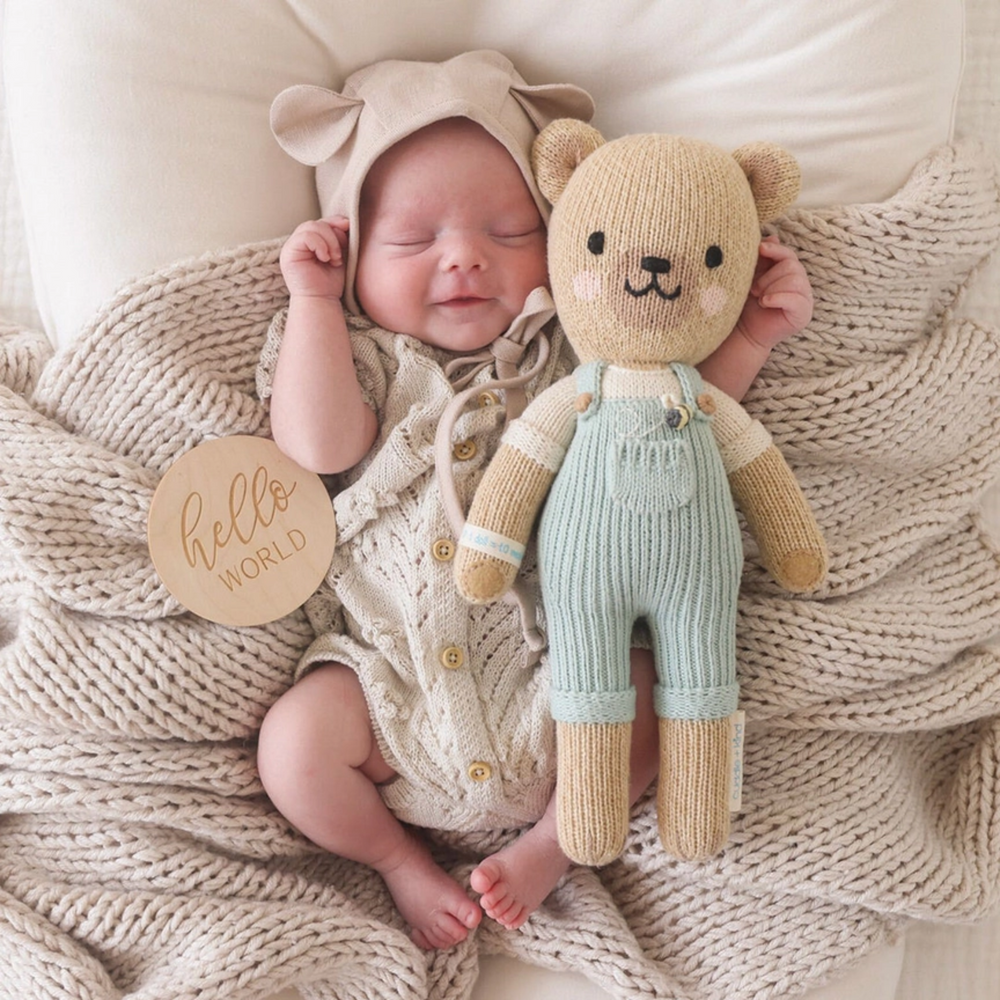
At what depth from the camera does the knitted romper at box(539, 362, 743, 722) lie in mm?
785

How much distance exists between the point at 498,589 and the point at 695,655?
165mm

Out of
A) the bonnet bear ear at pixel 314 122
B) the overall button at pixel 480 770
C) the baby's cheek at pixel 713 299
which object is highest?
the bonnet bear ear at pixel 314 122

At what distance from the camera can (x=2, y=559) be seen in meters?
0.94

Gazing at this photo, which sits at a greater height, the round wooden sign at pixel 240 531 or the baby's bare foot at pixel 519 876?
the round wooden sign at pixel 240 531

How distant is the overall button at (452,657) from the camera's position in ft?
3.02

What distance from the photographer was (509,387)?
0.94 meters

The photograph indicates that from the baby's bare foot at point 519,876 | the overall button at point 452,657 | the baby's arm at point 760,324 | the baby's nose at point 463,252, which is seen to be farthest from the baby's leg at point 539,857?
the baby's nose at point 463,252

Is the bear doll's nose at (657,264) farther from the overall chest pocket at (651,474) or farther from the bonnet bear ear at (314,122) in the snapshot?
the bonnet bear ear at (314,122)

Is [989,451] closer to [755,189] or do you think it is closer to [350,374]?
[755,189]

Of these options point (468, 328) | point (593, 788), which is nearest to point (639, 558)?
point (593, 788)

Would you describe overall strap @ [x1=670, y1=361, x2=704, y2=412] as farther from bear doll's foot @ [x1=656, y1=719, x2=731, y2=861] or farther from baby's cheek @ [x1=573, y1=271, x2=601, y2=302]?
bear doll's foot @ [x1=656, y1=719, x2=731, y2=861]

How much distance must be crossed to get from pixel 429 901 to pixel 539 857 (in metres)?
0.12

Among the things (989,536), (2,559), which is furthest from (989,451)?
(2,559)

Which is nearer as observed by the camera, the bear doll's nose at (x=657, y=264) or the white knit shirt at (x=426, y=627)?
the bear doll's nose at (x=657, y=264)
